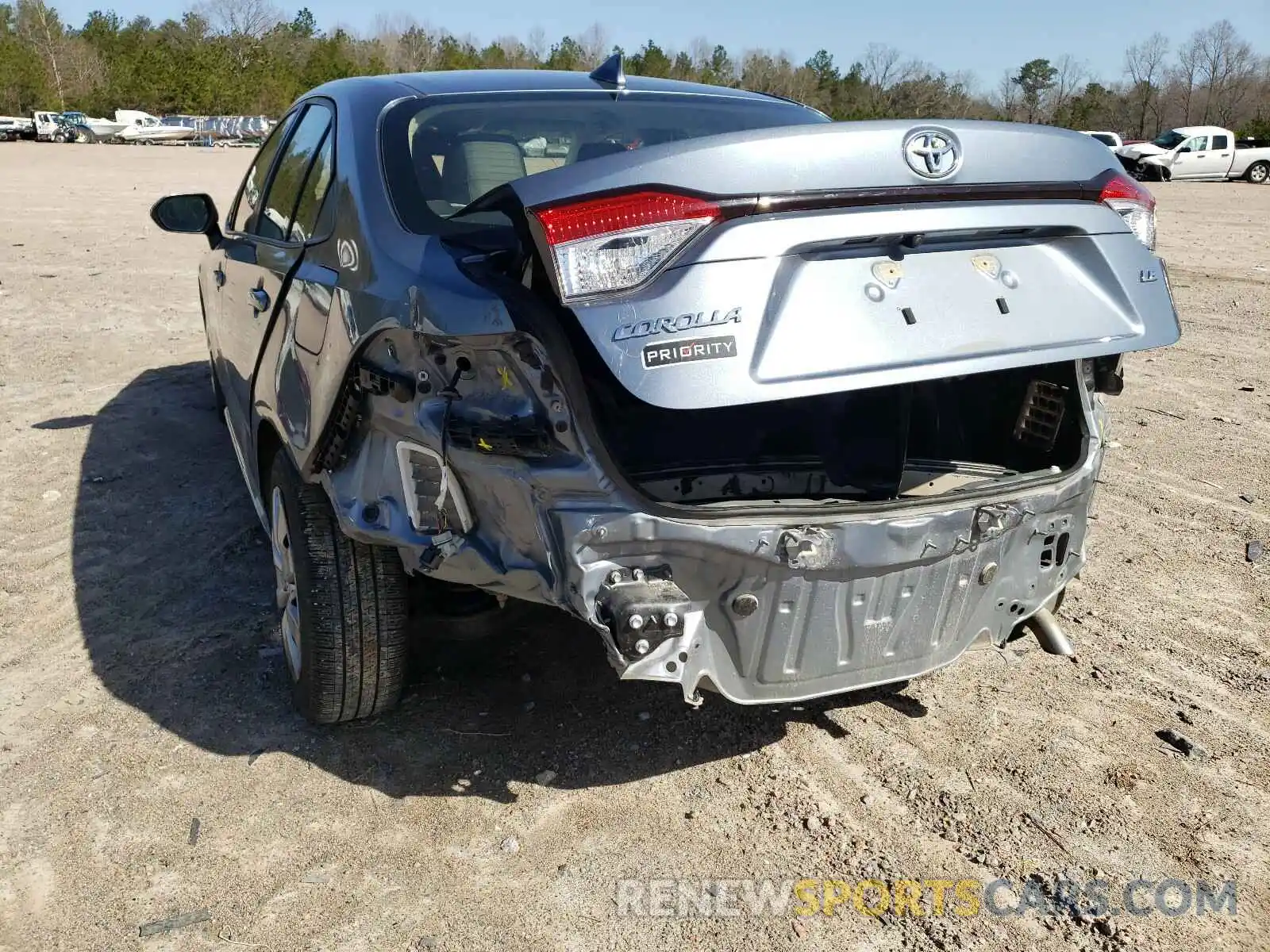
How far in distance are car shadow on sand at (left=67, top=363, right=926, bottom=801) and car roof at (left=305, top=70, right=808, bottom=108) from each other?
5.52ft

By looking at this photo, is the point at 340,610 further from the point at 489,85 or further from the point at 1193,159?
the point at 1193,159

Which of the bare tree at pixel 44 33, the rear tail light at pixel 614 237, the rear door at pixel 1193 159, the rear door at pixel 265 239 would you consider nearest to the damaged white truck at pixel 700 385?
the rear tail light at pixel 614 237

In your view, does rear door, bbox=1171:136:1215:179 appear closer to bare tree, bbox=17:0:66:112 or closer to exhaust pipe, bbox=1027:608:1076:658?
exhaust pipe, bbox=1027:608:1076:658

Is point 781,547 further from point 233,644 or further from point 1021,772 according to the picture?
point 233,644

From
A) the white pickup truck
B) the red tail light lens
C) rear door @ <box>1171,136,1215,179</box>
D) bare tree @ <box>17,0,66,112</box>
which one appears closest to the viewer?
the red tail light lens

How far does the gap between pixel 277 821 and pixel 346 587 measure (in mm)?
599

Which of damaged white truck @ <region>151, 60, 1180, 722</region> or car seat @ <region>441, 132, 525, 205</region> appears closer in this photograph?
damaged white truck @ <region>151, 60, 1180, 722</region>

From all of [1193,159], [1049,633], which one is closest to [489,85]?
[1049,633]

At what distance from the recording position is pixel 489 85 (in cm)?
328

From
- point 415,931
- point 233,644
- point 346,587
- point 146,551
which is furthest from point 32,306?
point 415,931

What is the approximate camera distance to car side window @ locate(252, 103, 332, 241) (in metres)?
3.26

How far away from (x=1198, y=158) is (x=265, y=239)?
110 feet

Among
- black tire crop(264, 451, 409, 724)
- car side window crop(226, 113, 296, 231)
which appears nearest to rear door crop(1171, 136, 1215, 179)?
car side window crop(226, 113, 296, 231)

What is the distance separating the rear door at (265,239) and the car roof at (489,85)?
0.12 m
